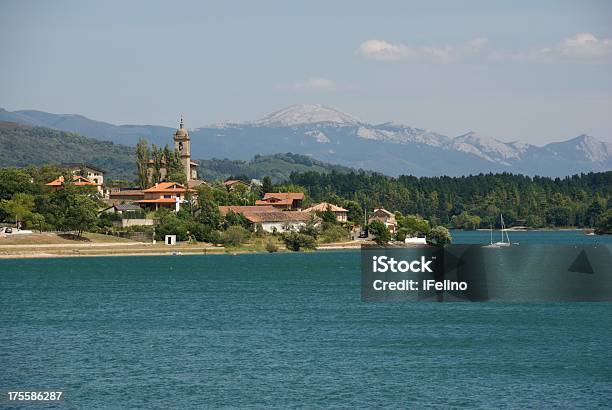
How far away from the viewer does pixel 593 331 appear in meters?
47.3

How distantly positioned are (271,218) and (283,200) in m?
23.7

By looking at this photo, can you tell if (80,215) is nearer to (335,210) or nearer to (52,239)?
(52,239)

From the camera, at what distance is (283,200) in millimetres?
149625

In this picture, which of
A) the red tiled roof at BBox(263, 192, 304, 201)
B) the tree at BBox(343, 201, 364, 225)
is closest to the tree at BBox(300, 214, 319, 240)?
the tree at BBox(343, 201, 364, 225)

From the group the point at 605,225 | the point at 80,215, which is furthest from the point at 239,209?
the point at 605,225

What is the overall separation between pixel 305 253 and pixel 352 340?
3057 inches

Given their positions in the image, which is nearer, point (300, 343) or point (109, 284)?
point (300, 343)

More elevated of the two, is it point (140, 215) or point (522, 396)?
point (140, 215)

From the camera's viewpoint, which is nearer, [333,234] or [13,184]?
[13,184]

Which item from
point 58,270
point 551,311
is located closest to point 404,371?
point 551,311

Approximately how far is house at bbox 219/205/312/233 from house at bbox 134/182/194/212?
5201 mm

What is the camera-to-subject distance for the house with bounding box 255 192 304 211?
148 metres

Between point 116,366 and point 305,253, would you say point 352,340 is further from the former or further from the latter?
point 305,253
